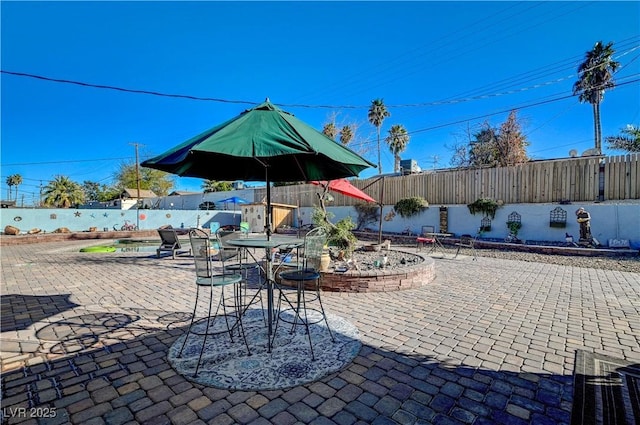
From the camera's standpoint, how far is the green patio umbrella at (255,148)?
2336 millimetres

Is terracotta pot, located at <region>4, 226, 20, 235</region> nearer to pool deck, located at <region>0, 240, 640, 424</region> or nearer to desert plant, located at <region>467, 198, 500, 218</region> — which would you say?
pool deck, located at <region>0, 240, 640, 424</region>

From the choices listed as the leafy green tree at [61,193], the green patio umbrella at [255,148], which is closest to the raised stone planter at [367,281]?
the green patio umbrella at [255,148]

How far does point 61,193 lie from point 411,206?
37078mm

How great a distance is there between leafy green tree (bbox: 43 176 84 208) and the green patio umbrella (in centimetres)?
3777

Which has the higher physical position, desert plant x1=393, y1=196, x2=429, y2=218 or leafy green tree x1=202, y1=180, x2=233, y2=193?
leafy green tree x1=202, y1=180, x2=233, y2=193

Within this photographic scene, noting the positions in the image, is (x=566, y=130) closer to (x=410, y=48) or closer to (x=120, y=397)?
(x=410, y=48)

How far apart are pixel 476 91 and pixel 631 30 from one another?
4858 mm

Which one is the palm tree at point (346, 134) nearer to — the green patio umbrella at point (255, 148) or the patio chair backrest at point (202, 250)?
the green patio umbrella at point (255, 148)

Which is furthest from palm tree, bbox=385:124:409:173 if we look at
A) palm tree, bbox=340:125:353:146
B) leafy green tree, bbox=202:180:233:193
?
leafy green tree, bbox=202:180:233:193

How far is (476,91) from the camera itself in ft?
43.9

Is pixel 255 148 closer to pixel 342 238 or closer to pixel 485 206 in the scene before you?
pixel 342 238

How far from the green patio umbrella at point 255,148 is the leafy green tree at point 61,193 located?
124 ft

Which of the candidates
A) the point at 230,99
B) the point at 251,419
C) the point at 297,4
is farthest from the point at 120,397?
the point at 297,4

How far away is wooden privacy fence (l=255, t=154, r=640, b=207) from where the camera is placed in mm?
9609
